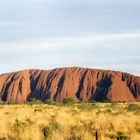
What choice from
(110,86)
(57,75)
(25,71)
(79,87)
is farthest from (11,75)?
(110,86)

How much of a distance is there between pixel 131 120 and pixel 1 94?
367ft

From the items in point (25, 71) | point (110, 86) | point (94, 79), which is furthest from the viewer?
point (25, 71)

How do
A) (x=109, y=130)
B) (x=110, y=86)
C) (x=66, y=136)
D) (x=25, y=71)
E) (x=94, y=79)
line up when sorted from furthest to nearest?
(x=25, y=71), (x=94, y=79), (x=110, y=86), (x=109, y=130), (x=66, y=136)

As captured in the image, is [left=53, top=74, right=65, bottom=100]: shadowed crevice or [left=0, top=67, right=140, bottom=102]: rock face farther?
[left=53, top=74, right=65, bottom=100]: shadowed crevice

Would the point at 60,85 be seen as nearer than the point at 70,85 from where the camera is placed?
No

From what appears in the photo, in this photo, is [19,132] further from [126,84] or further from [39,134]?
[126,84]

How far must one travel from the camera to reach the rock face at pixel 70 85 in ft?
374

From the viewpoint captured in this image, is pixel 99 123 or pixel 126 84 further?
pixel 126 84

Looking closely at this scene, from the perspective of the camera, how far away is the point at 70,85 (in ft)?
393

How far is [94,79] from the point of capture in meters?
121

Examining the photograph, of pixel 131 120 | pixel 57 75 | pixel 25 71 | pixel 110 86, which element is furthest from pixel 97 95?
pixel 131 120

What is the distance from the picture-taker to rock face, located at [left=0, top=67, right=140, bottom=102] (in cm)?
11399

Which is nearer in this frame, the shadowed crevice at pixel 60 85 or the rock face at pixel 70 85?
the rock face at pixel 70 85

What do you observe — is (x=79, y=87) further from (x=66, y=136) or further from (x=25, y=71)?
(x=66, y=136)
